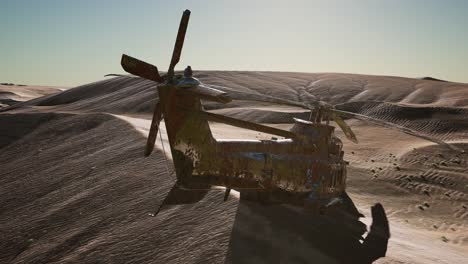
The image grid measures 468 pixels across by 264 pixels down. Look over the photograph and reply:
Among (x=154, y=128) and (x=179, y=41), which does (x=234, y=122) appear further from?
(x=179, y=41)

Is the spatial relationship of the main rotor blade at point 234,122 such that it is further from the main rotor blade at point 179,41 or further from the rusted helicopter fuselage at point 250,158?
the main rotor blade at point 179,41

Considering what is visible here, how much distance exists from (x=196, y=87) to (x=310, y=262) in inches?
178

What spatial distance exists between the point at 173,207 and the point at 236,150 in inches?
118

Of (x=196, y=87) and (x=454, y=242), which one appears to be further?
(x=454, y=242)

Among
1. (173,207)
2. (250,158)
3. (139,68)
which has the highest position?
(139,68)

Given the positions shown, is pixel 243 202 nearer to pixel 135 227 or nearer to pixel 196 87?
pixel 135 227

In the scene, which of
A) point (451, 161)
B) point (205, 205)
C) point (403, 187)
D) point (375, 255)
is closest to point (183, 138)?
point (205, 205)

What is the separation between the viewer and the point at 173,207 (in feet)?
36.7

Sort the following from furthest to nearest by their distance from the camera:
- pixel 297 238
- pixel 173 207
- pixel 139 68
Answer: pixel 173 207
pixel 297 238
pixel 139 68

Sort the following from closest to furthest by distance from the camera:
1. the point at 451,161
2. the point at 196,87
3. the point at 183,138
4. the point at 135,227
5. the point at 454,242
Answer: the point at 196,87 < the point at 183,138 < the point at 135,227 < the point at 454,242 < the point at 451,161

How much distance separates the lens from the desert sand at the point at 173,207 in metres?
9.23

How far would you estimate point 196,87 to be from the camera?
26.9 feet

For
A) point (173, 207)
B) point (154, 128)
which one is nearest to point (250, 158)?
point (154, 128)

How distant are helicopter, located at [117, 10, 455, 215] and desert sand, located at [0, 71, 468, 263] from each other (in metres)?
0.80
